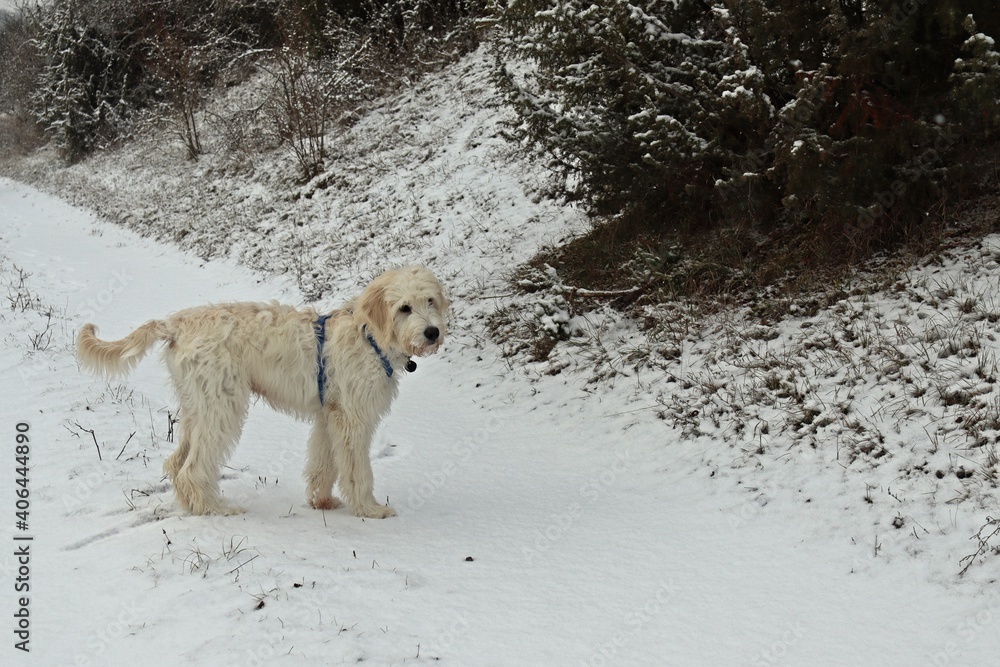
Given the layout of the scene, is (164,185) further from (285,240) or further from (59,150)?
(59,150)

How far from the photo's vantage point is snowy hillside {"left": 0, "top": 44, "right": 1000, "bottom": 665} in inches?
135

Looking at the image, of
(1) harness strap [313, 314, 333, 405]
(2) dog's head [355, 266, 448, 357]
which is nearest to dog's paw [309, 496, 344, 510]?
(1) harness strap [313, 314, 333, 405]

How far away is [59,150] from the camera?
30875mm

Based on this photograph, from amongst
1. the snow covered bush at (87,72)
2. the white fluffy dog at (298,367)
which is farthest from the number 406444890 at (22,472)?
the snow covered bush at (87,72)

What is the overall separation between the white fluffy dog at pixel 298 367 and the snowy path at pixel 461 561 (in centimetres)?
30

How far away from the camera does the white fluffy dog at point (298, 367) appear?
464cm

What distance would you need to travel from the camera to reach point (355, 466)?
16.0ft

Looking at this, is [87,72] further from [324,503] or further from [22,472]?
[324,503]

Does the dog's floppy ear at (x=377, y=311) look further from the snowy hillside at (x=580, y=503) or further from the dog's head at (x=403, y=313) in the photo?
the snowy hillside at (x=580, y=503)

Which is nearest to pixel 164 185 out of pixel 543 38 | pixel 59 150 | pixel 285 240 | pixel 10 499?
pixel 285 240

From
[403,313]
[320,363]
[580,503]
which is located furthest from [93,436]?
[580,503]

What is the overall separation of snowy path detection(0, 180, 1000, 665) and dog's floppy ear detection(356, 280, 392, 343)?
1.32 meters

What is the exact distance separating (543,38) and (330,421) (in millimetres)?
4797

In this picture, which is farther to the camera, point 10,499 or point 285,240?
point 285,240
